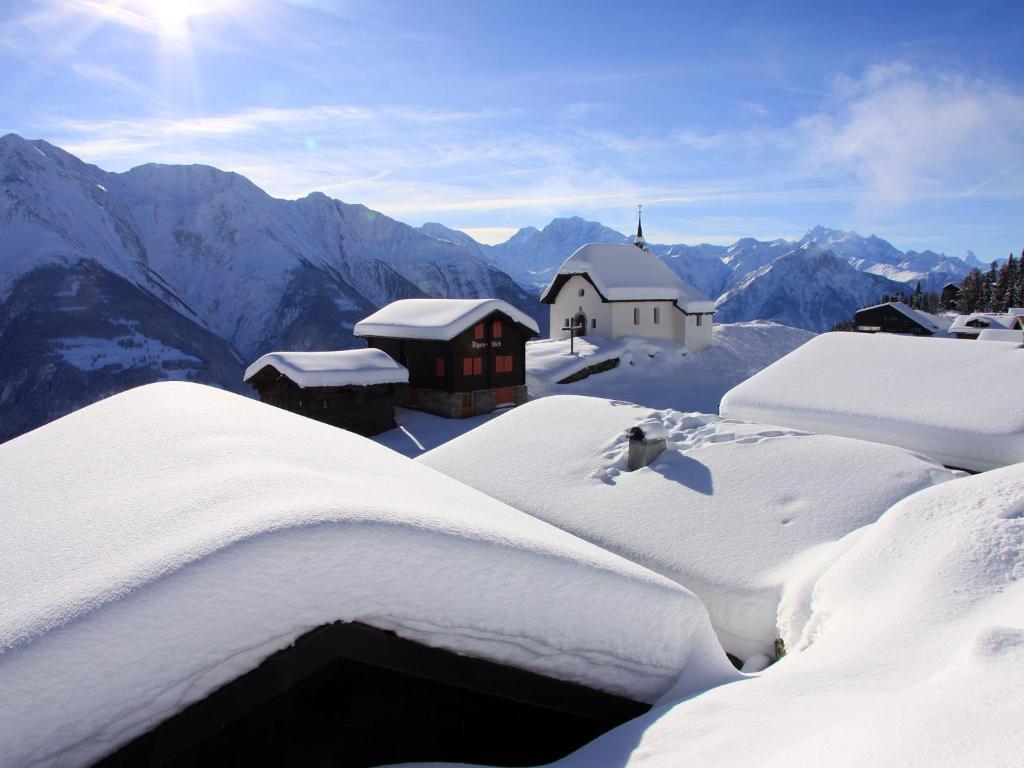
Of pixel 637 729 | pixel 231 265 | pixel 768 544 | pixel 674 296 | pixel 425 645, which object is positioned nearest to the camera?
pixel 425 645

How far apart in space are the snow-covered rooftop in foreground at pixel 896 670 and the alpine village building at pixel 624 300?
2832cm

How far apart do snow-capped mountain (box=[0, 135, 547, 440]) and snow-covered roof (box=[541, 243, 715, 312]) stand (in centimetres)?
6415

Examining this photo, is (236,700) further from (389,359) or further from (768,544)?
(389,359)

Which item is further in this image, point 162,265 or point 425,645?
point 162,265

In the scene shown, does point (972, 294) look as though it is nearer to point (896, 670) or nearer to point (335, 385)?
point (335, 385)

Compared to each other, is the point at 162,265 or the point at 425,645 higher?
the point at 162,265

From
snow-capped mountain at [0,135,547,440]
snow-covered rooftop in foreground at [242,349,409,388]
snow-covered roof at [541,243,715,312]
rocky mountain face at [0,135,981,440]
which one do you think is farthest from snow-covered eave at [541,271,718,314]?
snow-capped mountain at [0,135,547,440]

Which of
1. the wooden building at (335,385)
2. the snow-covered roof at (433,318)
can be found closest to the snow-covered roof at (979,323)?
the snow-covered roof at (433,318)

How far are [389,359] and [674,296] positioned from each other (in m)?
19.5

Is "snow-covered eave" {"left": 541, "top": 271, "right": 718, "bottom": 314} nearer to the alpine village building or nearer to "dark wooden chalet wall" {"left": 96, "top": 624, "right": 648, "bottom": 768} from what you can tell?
the alpine village building

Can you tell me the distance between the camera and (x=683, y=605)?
4617 mm

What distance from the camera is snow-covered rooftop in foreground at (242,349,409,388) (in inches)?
797

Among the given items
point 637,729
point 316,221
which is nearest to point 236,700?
point 637,729

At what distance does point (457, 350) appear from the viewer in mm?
23922
